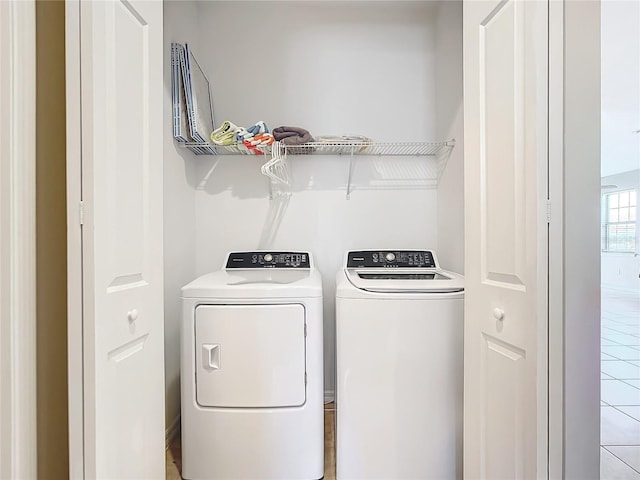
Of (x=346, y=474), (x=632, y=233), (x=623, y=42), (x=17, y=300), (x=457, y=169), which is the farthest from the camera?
(x=632, y=233)

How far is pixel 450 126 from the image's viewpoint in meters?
2.26

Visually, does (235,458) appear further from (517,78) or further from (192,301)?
(517,78)

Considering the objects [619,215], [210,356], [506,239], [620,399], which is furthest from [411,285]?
[619,215]

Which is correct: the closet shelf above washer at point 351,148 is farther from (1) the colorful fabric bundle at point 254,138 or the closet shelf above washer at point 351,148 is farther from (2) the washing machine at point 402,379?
(2) the washing machine at point 402,379

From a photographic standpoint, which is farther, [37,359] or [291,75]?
[291,75]

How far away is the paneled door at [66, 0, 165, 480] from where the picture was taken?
0.97m

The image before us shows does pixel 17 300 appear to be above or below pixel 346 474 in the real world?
above

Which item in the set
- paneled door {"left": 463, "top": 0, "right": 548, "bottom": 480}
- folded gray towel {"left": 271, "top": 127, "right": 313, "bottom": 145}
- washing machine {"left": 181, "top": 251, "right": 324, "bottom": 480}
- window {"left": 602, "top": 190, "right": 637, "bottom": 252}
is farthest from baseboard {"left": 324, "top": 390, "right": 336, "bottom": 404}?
window {"left": 602, "top": 190, "right": 637, "bottom": 252}

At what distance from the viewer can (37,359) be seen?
39.4 inches

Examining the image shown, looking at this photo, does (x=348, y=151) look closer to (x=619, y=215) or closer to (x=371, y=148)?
(x=371, y=148)

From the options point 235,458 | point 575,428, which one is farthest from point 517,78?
point 235,458

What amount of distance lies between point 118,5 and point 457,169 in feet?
5.59

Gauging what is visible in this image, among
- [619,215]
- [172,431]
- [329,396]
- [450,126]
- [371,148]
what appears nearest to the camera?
[172,431]

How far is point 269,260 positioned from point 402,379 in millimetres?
1034
